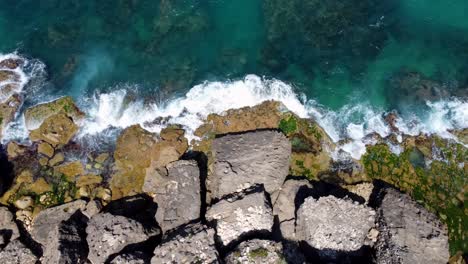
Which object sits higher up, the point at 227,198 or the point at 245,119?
the point at 245,119

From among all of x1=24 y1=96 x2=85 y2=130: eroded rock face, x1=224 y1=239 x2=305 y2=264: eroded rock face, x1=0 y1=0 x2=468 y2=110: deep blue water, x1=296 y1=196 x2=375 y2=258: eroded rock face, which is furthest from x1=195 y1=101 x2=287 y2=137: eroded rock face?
x1=24 y1=96 x2=85 y2=130: eroded rock face

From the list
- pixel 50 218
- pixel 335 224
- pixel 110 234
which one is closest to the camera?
pixel 110 234

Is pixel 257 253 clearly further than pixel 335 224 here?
No

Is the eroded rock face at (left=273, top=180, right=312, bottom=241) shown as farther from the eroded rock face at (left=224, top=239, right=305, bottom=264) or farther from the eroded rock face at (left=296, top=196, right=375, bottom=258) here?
the eroded rock face at (left=224, top=239, right=305, bottom=264)

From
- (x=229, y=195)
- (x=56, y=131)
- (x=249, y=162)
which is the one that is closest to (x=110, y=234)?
(x=229, y=195)

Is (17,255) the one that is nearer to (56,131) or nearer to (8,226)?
(8,226)

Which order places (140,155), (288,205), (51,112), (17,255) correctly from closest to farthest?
(17,255) → (288,205) → (140,155) → (51,112)

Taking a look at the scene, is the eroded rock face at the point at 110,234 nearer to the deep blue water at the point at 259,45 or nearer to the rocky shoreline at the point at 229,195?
the rocky shoreline at the point at 229,195
